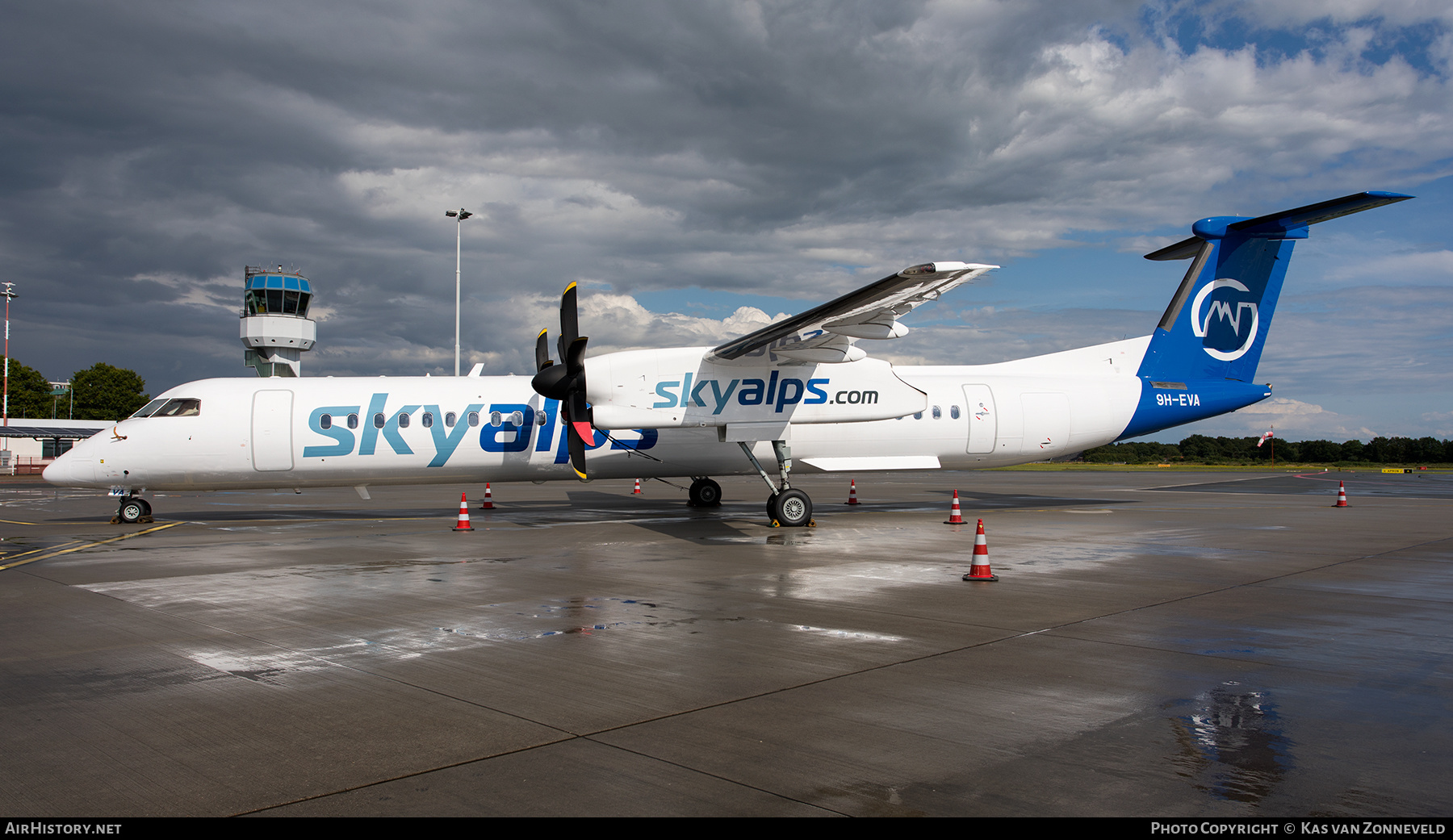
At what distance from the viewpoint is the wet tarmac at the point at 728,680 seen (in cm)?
397

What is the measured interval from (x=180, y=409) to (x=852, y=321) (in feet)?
45.2

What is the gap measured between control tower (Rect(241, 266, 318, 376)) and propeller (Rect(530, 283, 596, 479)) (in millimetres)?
50361

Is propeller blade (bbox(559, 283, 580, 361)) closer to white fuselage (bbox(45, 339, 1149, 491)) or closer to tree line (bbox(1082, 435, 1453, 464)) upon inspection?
white fuselage (bbox(45, 339, 1149, 491))

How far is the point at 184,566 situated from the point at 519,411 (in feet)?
23.0

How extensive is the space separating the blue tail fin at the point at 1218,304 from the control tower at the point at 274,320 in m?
56.4

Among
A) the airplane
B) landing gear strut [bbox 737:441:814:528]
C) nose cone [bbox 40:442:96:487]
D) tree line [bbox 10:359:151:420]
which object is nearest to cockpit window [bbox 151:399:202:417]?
the airplane

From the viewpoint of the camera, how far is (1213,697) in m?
5.42

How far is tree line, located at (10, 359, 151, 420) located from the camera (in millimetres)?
76750

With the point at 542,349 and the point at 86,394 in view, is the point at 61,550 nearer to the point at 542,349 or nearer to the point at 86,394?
the point at 542,349

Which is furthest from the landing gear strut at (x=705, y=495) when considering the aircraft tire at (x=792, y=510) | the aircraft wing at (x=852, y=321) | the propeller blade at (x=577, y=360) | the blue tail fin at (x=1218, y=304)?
the blue tail fin at (x=1218, y=304)

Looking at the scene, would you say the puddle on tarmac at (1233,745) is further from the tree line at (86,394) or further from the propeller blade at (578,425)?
the tree line at (86,394)
